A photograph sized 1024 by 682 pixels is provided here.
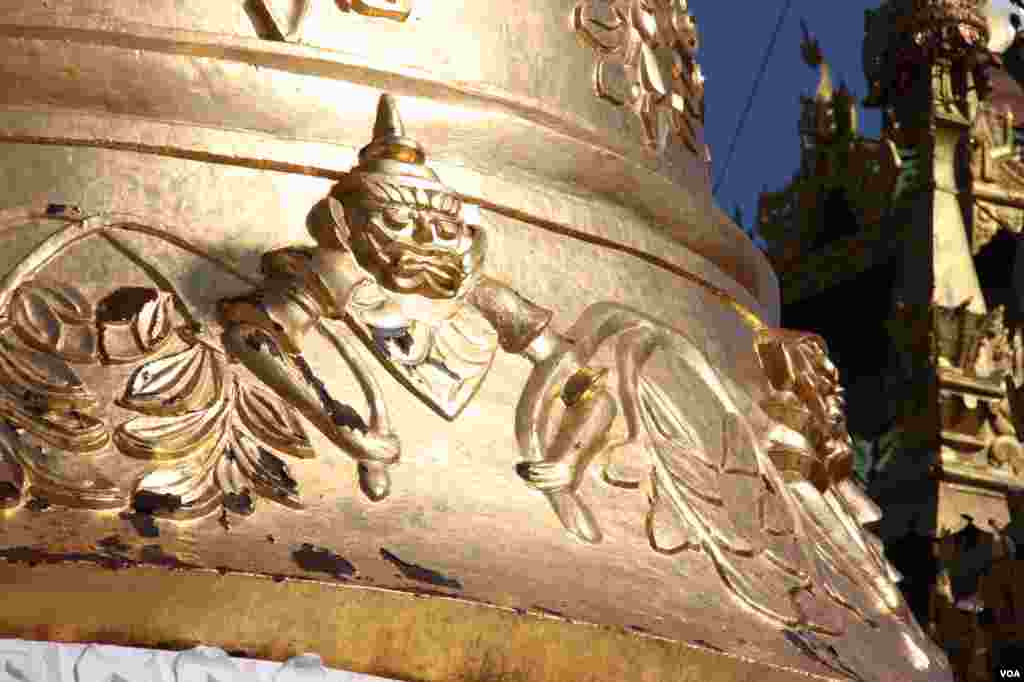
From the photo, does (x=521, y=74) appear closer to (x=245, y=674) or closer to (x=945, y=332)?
(x=245, y=674)

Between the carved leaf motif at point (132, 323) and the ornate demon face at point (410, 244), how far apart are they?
64 mm

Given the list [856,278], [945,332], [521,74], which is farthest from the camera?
[856,278]

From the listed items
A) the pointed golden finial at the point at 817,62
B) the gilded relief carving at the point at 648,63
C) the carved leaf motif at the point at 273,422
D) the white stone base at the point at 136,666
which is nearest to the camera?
the white stone base at the point at 136,666

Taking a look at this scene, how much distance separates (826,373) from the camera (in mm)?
758

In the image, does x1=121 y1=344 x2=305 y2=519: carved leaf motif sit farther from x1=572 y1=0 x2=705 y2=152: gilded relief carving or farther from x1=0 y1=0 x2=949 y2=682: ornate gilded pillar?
x1=572 y1=0 x2=705 y2=152: gilded relief carving

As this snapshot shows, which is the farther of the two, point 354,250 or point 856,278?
point 856,278

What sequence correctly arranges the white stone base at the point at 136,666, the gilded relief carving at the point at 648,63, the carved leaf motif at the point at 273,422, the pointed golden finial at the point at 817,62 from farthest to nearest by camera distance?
the pointed golden finial at the point at 817,62
the gilded relief carving at the point at 648,63
the carved leaf motif at the point at 273,422
the white stone base at the point at 136,666

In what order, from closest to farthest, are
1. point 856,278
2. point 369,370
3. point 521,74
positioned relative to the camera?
point 369,370 → point 521,74 → point 856,278

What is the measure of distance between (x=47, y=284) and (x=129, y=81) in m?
0.08

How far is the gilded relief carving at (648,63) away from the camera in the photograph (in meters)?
0.77

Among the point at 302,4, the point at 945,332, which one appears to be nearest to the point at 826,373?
the point at 302,4

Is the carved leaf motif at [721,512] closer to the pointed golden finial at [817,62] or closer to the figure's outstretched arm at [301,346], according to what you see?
the figure's outstretched arm at [301,346]

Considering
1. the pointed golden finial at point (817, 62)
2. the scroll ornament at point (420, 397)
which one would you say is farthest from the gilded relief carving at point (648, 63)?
the pointed golden finial at point (817, 62)

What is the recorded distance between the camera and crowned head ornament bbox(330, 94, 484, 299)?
631mm
